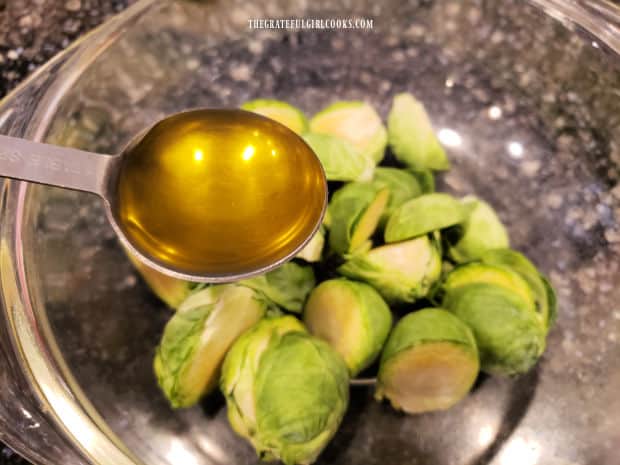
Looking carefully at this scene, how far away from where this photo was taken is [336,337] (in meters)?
0.90

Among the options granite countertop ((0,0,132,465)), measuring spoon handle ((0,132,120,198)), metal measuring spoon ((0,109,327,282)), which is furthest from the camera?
granite countertop ((0,0,132,465))

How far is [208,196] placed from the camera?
2.70 ft

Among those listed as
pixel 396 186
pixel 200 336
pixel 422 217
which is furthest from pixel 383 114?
pixel 200 336

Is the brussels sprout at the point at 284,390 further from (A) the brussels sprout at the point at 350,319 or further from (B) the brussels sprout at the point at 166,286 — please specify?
(B) the brussels sprout at the point at 166,286

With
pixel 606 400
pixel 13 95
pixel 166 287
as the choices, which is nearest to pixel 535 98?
pixel 606 400

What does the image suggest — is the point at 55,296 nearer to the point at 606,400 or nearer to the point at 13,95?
the point at 13,95

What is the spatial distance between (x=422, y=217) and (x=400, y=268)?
92mm

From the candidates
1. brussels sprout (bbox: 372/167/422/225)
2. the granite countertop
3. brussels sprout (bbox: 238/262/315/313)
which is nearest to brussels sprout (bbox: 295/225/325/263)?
brussels sprout (bbox: 238/262/315/313)

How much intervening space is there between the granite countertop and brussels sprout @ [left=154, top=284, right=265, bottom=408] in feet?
2.30

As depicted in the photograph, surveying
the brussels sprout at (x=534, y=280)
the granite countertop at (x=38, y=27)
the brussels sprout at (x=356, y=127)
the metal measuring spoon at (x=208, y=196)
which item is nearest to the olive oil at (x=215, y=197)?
the metal measuring spoon at (x=208, y=196)

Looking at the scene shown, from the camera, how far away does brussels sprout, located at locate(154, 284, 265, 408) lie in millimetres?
841

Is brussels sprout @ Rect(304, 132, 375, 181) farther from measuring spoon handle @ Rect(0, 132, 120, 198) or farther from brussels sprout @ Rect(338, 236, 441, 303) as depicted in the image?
measuring spoon handle @ Rect(0, 132, 120, 198)

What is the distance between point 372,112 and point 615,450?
2.35 feet

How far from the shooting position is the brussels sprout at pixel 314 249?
36.2 inches
